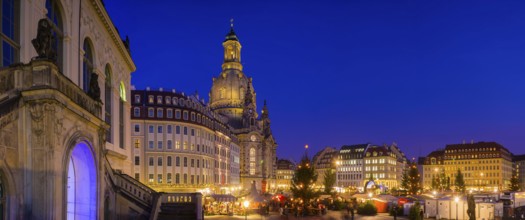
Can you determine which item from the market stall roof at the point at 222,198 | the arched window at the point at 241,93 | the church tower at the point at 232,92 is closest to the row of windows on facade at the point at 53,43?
the market stall roof at the point at 222,198

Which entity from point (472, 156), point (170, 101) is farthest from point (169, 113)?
point (472, 156)

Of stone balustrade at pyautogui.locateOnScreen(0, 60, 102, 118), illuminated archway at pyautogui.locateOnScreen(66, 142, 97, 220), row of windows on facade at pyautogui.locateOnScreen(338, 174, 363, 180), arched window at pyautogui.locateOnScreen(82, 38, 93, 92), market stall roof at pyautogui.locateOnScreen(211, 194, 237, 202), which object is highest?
arched window at pyautogui.locateOnScreen(82, 38, 93, 92)

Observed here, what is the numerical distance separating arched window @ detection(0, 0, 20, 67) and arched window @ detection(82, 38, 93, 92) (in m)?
8.58

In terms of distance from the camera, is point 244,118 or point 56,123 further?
point 244,118

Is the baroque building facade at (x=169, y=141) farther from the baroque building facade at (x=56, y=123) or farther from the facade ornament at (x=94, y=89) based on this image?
the facade ornament at (x=94, y=89)

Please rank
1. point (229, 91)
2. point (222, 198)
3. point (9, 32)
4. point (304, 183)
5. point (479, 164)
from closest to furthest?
point (9, 32)
point (222, 198)
point (304, 183)
point (229, 91)
point (479, 164)

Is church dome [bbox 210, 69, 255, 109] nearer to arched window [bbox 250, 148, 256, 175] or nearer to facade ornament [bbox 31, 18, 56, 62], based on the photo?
arched window [bbox 250, 148, 256, 175]

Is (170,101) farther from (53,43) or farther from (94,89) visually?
(94,89)

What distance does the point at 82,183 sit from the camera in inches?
792

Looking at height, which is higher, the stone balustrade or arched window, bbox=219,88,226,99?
arched window, bbox=219,88,226,99

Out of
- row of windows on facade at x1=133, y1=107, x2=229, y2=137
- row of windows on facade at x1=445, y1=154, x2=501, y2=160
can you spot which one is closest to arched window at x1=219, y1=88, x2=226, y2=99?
row of windows on facade at x1=133, y1=107, x2=229, y2=137

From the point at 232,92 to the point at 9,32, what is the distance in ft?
480

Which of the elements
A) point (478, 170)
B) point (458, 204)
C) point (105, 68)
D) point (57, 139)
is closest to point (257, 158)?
point (478, 170)

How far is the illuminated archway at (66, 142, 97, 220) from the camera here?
770 inches
